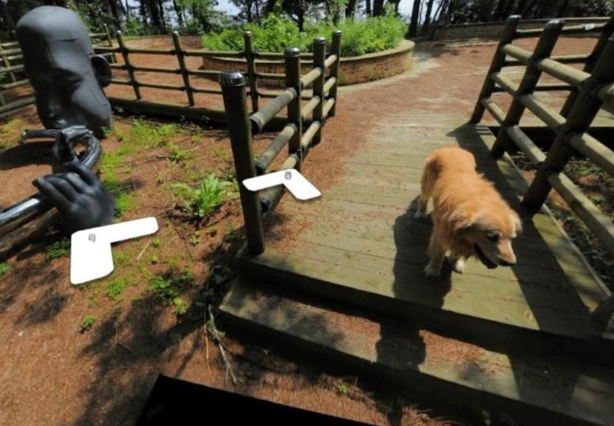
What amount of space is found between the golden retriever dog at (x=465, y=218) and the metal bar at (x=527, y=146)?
3.29 ft

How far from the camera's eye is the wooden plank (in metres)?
2.09

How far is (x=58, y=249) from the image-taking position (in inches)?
154

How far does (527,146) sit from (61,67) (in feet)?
23.1

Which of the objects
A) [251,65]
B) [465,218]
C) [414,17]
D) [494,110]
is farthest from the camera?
[414,17]

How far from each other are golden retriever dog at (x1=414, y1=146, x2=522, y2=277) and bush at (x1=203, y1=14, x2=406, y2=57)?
23.3 ft

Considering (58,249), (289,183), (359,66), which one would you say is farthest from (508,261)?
(359,66)

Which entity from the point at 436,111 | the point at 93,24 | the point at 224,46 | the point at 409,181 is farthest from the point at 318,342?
the point at 93,24

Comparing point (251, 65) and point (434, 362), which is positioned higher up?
point (251, 65)

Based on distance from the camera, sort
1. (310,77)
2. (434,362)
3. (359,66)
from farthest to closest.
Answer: (359,66), (310,77), (434,362)

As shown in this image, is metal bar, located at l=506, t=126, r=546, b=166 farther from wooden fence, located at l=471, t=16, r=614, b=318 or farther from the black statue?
the black statue

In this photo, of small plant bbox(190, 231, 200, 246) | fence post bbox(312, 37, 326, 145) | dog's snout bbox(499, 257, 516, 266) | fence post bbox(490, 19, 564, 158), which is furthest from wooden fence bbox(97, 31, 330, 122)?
dog's snout bbox(499, 257, 516, 266)

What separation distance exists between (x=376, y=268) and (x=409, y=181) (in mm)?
1524

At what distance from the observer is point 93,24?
18.6m

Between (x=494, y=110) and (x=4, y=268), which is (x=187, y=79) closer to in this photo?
(x=4, y=268)
